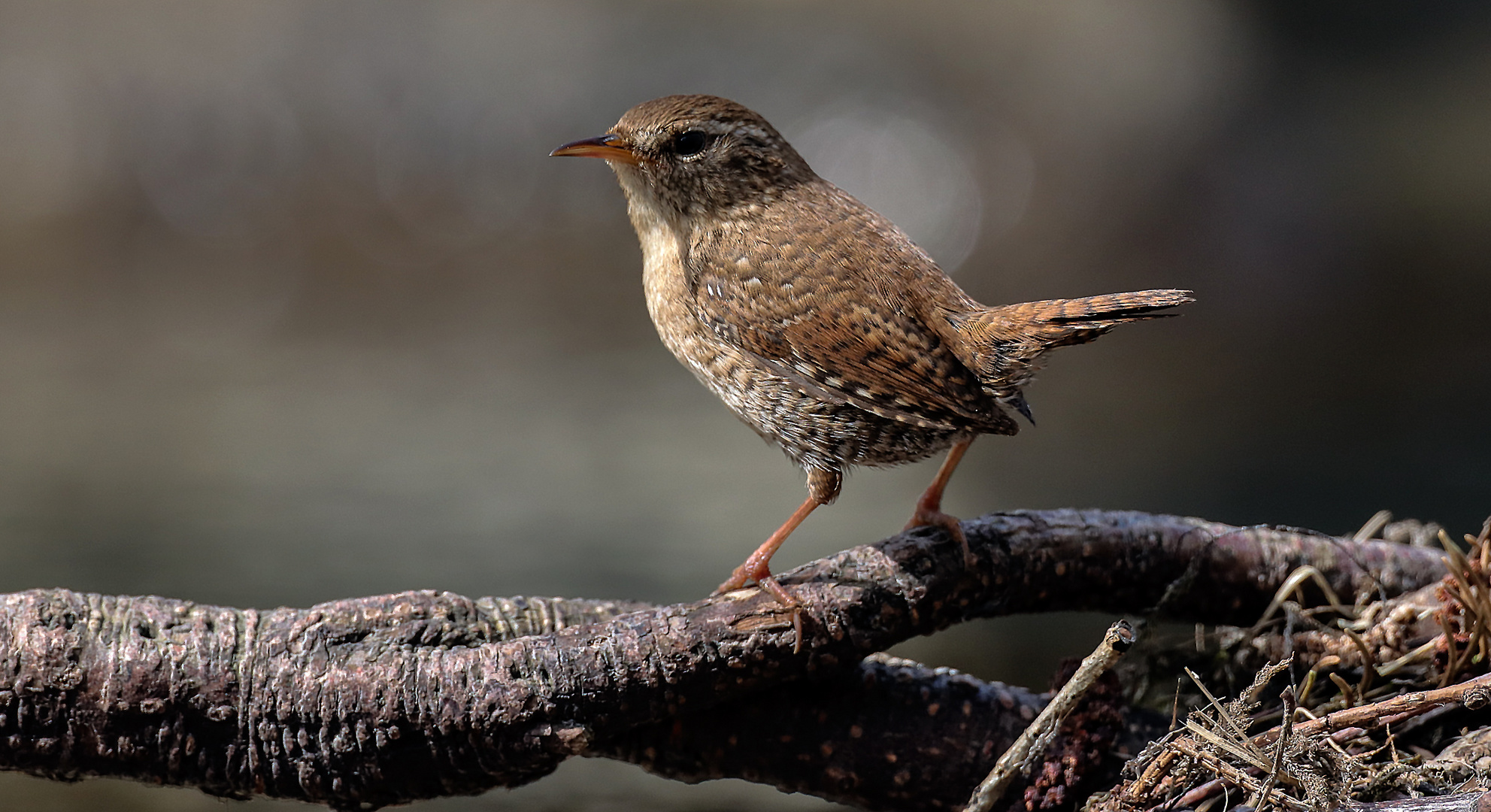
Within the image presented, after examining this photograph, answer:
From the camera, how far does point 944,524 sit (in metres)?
2.27

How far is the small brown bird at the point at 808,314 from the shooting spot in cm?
228

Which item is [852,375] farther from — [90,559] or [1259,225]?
[1259,225]

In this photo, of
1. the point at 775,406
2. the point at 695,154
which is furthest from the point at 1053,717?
Answer: the point at 695,154

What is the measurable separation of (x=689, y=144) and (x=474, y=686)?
1306mm

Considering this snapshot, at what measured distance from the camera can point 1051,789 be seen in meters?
1.98

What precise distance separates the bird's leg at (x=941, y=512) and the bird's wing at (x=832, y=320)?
0.16 meters

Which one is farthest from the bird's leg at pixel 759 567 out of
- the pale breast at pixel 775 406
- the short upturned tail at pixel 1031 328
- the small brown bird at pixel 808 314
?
the short upturned tail at pixel 1031 328

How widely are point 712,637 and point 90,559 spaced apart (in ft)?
12.1

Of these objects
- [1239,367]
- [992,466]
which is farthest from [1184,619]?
[1239,367]

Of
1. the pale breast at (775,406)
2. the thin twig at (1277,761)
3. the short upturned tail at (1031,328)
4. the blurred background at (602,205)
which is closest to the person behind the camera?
the thin twig at (1277,761)

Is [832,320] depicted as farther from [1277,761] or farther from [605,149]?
[1277,761]

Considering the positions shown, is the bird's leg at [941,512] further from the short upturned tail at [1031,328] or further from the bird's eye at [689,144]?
the bird's eye at [689,144]

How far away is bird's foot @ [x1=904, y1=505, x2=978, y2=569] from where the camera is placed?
220cm

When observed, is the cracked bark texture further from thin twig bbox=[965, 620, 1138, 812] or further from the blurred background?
the blurred background
